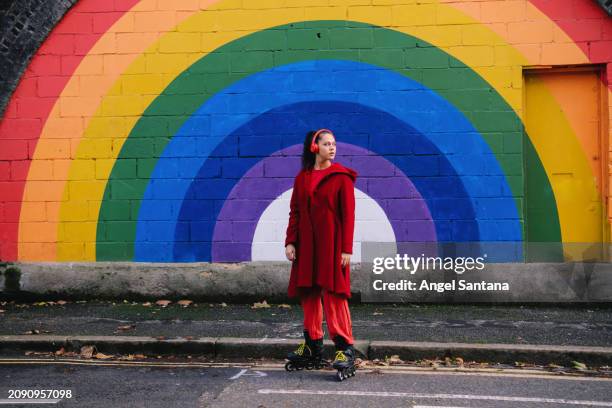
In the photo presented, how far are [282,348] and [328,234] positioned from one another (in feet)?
4.36

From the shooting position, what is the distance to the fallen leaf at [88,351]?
255 inches

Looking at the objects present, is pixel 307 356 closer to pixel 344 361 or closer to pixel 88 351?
pixel 344 361

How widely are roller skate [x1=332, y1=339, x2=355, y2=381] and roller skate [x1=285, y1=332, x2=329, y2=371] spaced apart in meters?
0.22

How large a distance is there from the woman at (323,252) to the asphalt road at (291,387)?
282 mm

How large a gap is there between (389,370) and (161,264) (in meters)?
4.00

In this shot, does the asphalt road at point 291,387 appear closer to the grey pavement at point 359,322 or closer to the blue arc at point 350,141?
the grey pavement at point 359,322

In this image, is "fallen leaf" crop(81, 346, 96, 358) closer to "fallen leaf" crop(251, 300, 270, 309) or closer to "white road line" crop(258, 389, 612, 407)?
"white road line" crop(258, 389, 612, 407)

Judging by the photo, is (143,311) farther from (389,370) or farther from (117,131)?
(389,370)

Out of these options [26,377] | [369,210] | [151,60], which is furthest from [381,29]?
[26,377]

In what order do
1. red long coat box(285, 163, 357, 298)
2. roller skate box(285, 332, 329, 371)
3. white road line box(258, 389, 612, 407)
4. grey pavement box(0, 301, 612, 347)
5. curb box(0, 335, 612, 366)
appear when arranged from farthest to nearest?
grey pavement box(0, 301, 612, 347), curb box(0, 335, 612, 366), roller skate box(285, 332, 329, 371), red long coat box(285, 163, 357, 298), white road line box(258, 389, 612, 407)

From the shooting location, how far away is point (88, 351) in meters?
6.51

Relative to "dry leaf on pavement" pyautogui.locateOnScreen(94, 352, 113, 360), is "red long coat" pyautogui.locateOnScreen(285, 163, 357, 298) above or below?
above

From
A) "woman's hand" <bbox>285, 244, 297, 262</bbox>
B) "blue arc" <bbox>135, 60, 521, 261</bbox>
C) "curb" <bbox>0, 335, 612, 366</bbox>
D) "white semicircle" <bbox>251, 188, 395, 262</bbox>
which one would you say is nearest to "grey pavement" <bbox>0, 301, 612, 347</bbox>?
"curb" <bbox>0, 335, 612, 366</bbox>

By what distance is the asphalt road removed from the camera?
15.9 ft
